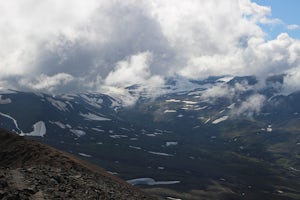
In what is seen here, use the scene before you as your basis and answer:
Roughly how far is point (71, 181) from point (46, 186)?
6600 mm

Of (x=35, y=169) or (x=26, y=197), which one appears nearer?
(x=26, y=197)

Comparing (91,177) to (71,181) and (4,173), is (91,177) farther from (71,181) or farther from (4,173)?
(4,173)

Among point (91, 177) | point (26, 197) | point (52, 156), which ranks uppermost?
point (52, 156)

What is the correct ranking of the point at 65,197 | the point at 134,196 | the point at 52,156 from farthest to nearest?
the point at 52,156 < the point at 134,196 < the point at 65,197

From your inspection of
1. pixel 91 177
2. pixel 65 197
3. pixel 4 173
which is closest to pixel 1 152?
pixel 91 177

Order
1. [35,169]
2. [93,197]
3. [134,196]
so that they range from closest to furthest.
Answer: [93,197]
[35,169]
[134,196]

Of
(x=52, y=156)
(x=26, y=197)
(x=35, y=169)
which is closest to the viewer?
(x=26, y=197)

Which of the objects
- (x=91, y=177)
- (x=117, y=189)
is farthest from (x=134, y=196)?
(x=91, y=177)

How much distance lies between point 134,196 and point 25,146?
132 feet

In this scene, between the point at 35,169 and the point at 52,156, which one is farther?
the point at 52,156

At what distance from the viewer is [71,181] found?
7106 centimetres

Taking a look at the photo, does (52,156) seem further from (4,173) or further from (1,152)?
(4,173)

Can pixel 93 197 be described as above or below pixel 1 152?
below

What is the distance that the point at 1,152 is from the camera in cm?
11038
